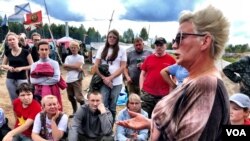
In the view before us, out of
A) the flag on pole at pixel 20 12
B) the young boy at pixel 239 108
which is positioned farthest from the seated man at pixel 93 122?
the flag on pole at pixel 20 12

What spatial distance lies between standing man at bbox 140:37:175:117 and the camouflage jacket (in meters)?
1.10

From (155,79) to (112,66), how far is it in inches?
26.9

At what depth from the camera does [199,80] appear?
134 centimetres

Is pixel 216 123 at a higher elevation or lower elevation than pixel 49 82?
higher

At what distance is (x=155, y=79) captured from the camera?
5367 millimetres

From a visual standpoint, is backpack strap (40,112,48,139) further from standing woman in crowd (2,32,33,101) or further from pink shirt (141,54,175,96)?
pink shirt (141,54,175,96)

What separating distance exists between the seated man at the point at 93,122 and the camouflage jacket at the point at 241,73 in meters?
1.67

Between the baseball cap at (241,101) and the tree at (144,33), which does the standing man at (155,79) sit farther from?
the tree at (144,33)

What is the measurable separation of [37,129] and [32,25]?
32.4 feet

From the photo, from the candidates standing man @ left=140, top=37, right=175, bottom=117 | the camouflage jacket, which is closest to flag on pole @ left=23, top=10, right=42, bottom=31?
standing man @ left=140, top=37, right=175, bottom=117

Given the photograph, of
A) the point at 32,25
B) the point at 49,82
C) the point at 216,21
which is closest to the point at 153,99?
the point at 49,82

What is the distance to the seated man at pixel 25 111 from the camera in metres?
4.66

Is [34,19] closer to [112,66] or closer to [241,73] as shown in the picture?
[112,66]

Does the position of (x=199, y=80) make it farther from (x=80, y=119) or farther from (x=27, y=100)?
(x=27, y=100)
